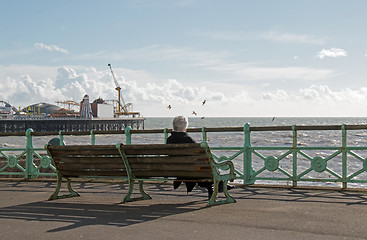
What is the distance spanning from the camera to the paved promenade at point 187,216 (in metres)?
4.48

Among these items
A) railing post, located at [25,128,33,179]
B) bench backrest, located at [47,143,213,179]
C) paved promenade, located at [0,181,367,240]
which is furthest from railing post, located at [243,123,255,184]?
railing post, located at [25,128,33,179]

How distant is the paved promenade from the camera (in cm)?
448

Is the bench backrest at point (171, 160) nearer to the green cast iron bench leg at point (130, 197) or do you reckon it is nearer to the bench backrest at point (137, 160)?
the bench backrest at point (137, 160)

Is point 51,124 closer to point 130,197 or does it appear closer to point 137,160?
point 130,197

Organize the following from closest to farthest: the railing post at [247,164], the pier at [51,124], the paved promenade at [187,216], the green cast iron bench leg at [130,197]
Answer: the paved promenade at [187,216]
the green cast iron bench leg at [130,197]
the railing post at [247,164]
the pier at [51,124]

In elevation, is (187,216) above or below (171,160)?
below

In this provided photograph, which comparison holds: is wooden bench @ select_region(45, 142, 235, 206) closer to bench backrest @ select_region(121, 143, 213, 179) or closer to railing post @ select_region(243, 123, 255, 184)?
bench backrest @ select_region(121, 143, 213, 179)

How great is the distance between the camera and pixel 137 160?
6.18m

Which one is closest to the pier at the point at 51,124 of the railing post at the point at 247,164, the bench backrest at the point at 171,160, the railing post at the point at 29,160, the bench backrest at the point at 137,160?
the railing post at the point at 29,160

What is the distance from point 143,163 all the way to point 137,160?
0.08m

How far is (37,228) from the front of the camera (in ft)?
15.8

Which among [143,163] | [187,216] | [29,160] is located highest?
[143,163]

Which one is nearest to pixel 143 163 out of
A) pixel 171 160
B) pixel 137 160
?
pixel 137 160

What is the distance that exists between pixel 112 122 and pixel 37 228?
404 feet
